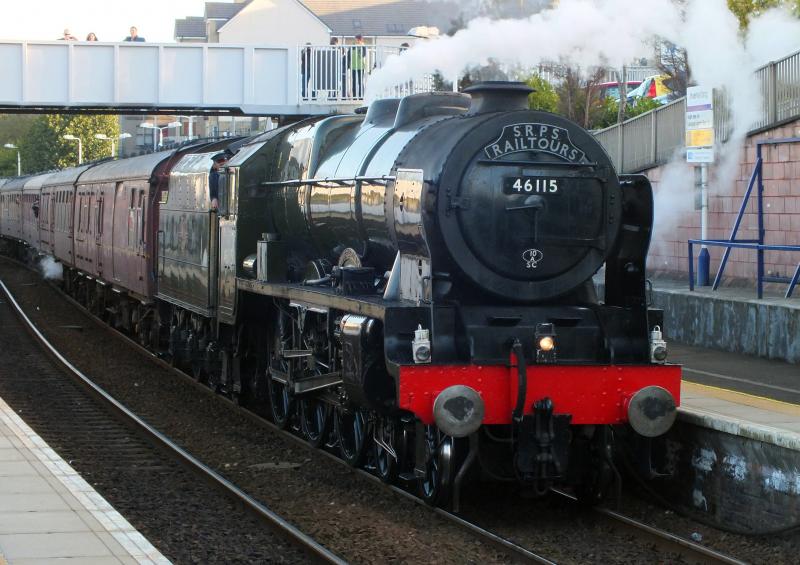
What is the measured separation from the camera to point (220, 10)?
88.5m

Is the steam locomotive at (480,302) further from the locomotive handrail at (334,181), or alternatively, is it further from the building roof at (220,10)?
the building roof at (220,10)

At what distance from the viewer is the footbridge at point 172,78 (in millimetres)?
26156

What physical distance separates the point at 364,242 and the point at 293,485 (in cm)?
213

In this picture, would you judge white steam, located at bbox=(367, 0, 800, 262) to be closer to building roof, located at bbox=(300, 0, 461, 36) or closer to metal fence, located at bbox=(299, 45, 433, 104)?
metal fence, located at bbox=(299, 45, 433, 104)

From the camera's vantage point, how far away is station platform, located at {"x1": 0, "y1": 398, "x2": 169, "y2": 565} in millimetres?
7035

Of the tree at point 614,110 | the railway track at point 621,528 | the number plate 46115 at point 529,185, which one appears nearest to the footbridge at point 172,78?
the tree at point 614,110

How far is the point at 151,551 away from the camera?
7070 mm

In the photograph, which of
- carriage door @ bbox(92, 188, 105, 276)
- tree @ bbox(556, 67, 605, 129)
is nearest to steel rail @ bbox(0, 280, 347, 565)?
carriage door @ bbox(92, 188, 105, 276)

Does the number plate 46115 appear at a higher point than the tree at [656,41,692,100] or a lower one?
lower

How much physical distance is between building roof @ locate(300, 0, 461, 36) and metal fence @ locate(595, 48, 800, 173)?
66.0m

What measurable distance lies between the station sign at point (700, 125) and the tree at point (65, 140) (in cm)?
6134

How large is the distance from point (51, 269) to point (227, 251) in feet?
81.8

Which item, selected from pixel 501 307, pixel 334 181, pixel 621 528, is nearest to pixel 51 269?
pixel 334 181

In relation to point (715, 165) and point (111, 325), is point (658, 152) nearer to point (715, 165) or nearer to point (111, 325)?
point (715, 165)
